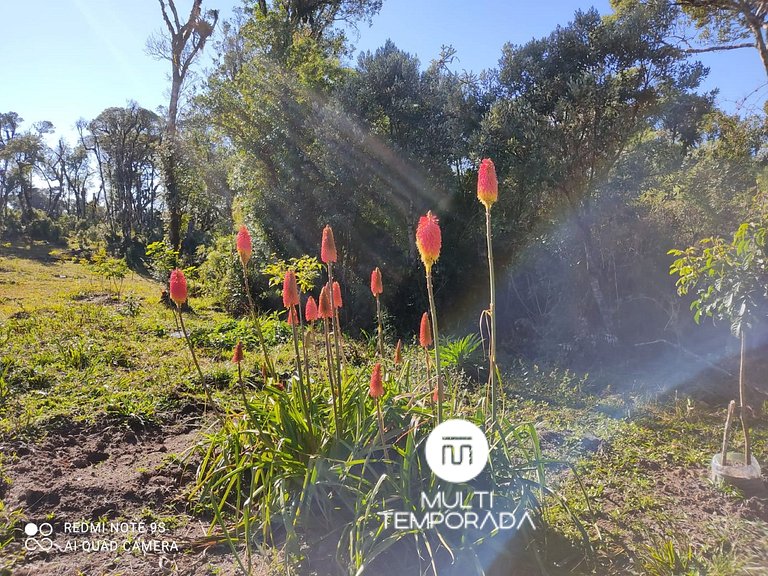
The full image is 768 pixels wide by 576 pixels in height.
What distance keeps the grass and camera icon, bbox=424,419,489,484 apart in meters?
0.09

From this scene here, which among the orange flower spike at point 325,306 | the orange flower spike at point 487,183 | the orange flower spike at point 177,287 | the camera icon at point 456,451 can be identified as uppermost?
the orange flower spike at point 487,183

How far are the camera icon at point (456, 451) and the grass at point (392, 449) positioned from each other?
91 mm

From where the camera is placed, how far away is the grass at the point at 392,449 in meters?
1.94

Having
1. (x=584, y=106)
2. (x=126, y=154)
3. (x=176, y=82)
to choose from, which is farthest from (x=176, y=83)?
(x=126, y=154)

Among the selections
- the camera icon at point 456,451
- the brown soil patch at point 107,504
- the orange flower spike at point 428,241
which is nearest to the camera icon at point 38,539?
the brown soil patch at point 107,504

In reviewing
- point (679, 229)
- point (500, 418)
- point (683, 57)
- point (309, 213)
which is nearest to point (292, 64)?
→ point (309, 213)

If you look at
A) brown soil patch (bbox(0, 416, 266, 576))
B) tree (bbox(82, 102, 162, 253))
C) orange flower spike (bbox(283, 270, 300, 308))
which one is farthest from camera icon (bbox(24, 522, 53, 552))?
tree (bbox(82, 102, 162, 253))

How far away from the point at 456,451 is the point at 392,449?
1.11ft

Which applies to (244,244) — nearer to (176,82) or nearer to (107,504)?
(107,504)

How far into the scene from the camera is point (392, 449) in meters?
2.17

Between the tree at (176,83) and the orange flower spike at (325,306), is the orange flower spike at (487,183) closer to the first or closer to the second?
the orange flower spike at (325,306)

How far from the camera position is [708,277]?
2955 mm

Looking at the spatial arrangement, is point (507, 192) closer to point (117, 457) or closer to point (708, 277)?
point (708, 277)

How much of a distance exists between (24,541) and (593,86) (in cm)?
621
